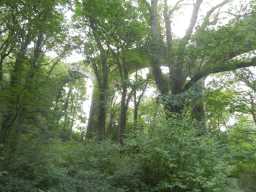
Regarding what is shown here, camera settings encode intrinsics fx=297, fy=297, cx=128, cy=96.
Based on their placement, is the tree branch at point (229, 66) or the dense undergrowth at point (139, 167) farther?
the tree branch at point (229, 66)

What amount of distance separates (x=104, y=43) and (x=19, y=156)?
8397mm

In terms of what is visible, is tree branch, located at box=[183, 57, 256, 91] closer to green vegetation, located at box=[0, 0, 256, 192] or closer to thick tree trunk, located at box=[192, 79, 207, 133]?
green vegetation, located at box=[0, 0, 256, 192]

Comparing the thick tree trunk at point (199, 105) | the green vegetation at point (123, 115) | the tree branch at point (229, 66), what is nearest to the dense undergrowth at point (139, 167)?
the green vegetation at point (123, 115)

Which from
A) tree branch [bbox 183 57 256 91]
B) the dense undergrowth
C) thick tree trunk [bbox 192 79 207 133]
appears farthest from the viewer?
thick tree trunk [bbox 192 79 207 133]

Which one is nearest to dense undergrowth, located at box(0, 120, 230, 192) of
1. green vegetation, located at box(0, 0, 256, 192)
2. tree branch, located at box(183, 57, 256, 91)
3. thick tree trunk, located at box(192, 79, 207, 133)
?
green vegetation, located at box(0, 0, 256, 192)

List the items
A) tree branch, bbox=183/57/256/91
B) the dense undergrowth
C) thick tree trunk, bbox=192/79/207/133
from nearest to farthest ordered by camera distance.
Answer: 1. the dense undergrowth
2. tree branch, bbox=183/57/256/91
3. thick tree trunk, bbox=192/79/207/133

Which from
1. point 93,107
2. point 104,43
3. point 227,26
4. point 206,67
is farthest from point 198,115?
point 93,107

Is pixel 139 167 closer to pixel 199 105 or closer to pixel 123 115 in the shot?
pixel 123 115

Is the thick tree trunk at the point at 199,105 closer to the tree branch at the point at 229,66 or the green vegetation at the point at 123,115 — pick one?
the green vegetation at the point at 123,115

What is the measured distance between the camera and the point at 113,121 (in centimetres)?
2108

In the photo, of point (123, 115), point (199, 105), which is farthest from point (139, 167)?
point (199, 105)

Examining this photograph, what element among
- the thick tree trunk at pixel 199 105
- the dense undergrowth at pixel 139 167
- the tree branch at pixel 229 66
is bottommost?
the dense undergrowth at pixel 139 167

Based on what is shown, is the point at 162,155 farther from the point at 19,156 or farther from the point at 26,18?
the point at 26,18

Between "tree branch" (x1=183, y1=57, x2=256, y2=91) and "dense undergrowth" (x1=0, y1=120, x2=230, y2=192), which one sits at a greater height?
"tree branch" (x1=183, y1=57, x2=256, y2=91)
